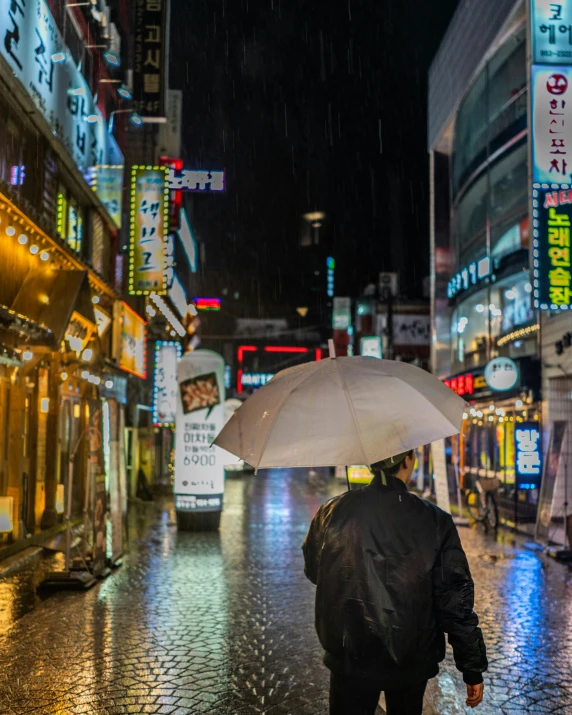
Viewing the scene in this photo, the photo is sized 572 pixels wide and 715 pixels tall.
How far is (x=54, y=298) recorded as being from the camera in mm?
13844

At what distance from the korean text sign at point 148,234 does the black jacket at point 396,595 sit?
731 inches

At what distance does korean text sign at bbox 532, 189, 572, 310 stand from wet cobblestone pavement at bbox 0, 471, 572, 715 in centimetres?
559

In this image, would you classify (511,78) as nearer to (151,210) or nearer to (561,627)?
(151,210)

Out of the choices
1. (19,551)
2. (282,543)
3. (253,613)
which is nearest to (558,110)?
(282,543)

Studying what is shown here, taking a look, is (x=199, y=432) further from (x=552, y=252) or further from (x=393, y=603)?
(x=393, y=603)

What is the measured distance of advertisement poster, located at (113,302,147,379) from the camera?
74.0 feet

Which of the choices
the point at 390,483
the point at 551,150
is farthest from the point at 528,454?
the point at 390,483

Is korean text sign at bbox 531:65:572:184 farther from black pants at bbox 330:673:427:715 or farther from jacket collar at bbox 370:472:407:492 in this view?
black pants at bbox 330:673:427:715

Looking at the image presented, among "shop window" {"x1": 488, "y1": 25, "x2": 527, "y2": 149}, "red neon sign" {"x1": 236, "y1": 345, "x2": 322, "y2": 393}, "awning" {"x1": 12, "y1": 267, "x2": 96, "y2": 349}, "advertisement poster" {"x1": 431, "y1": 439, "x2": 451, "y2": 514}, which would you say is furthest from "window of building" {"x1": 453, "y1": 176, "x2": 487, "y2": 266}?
"red neon sign" {"x1": 236, "y1": 345, "x2": 322, "y2": 393}

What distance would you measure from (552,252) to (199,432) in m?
8.32

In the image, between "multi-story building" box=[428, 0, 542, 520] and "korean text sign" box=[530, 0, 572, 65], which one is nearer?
"korean text sign" box=[530, 0, 572, 65]

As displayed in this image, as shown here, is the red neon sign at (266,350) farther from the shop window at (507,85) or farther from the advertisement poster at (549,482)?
the advertisement poster at (549,482)

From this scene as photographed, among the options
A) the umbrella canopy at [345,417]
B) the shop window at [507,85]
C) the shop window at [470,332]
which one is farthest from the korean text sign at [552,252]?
the umbrella canopy at [345,417]

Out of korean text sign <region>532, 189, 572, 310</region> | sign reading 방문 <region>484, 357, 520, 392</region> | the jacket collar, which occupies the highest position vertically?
korean text sign <region>532, 189, 572, 310</region>
